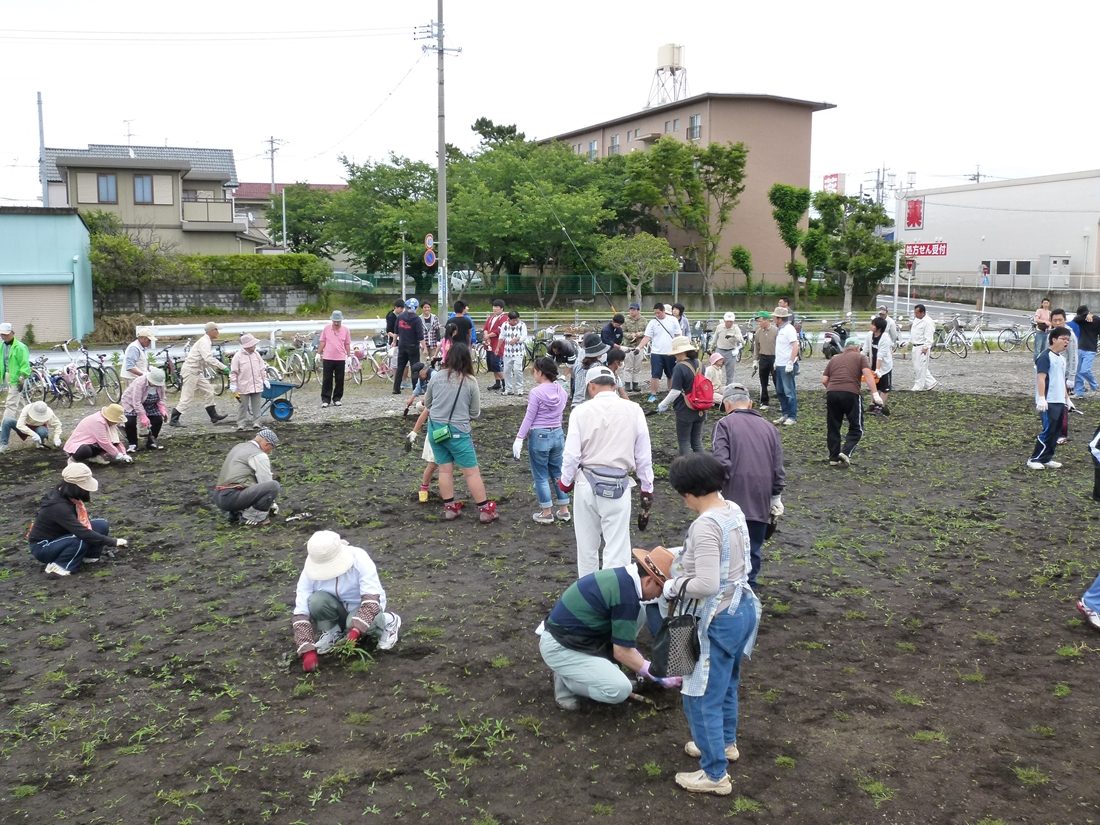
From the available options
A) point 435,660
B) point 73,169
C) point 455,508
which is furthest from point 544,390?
point 73,169

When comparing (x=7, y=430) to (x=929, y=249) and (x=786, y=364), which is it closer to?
(x=786, y=364)

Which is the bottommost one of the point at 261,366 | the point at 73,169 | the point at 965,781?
the point at 965,781

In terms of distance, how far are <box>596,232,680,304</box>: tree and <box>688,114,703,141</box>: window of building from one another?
12.1 metres

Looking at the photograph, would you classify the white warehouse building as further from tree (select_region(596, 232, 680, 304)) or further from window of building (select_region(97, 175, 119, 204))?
window of building (select_region(97, 175, 119, 204))

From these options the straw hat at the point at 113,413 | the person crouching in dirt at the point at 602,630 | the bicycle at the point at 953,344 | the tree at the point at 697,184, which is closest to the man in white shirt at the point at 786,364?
the straw hat at the point at 113,413

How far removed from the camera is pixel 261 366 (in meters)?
13.4

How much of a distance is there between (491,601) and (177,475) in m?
5.86

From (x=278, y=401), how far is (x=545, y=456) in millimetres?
7278

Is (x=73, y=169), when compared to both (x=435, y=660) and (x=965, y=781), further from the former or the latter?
(x=965, y=781)

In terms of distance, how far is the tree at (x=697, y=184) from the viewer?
4181cm

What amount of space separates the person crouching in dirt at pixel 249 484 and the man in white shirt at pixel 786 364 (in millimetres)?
7816

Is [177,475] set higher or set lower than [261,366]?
lower

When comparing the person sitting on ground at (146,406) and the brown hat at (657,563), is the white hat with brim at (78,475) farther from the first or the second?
the brown hat at (657,563)

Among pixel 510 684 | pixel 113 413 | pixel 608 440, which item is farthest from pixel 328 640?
pixel 113 413
